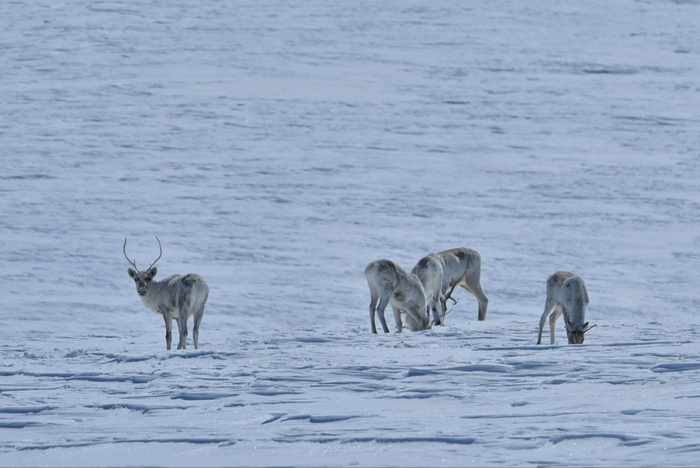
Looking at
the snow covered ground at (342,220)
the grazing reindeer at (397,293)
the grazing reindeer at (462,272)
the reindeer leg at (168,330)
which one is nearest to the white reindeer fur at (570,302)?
the snow covered ground at (342,220)

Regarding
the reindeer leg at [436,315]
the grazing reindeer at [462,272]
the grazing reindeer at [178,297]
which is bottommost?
the reindeer leg at [436,315]

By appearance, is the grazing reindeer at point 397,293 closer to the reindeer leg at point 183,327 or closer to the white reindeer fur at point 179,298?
the white reindeer fur at point 179,298

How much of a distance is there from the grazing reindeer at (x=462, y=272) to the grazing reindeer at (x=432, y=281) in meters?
0.79

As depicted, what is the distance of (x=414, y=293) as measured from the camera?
42.6ft

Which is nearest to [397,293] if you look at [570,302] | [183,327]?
[570,302]

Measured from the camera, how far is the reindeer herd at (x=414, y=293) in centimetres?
1097

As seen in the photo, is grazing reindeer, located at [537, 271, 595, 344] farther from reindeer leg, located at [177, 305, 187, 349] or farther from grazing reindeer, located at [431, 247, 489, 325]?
grazing reindeer, located at [431, 247, 489, 325]

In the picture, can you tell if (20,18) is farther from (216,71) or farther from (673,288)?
(673,288)

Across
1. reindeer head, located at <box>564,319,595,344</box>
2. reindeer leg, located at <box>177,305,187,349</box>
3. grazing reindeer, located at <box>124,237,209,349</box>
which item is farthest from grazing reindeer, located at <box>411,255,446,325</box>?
reindeer leg, located at <box>177,305,187,349</box>

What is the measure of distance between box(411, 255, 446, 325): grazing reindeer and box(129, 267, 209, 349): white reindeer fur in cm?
318

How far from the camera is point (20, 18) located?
3928 cm

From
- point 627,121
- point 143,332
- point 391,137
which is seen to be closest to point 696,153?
point 627,121

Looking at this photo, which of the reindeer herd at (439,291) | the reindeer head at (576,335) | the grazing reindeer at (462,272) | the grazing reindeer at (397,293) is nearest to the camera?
the reindeer head at (576,335)

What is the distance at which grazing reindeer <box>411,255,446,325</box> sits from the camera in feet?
45.4
